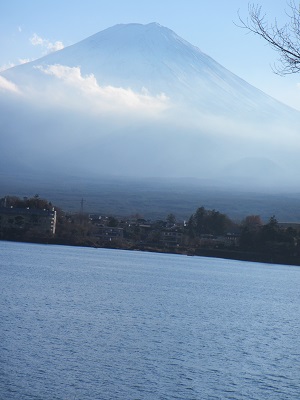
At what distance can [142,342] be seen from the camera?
42.6 ft

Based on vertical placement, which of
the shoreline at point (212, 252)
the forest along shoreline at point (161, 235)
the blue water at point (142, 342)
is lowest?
the blue water at point (142, 342)

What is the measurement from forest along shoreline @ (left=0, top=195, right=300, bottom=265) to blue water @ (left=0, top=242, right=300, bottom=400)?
20916 millimetres

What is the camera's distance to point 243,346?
44.2 ft

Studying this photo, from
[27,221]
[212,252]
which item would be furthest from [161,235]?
[27,221]

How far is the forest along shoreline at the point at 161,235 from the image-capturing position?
145 feet

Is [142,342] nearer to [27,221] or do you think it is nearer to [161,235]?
[27,221]

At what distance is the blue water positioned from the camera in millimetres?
10234

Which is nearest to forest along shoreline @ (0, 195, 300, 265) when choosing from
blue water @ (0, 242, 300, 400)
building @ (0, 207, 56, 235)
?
building @ (0, 207, 56, 235)

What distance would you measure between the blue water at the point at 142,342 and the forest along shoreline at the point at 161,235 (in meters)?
20.9

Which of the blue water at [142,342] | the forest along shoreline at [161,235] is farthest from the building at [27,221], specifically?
the blue water at [142,342]

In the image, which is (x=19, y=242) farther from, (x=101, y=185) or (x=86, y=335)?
(x=101, y=185)

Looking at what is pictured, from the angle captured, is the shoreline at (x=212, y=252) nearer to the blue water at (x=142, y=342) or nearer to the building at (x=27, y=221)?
the building at (x=27, y=221)

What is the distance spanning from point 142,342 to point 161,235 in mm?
41561

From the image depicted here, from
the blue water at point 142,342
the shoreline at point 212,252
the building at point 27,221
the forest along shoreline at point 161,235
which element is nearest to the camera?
the blue water at point 142,342
